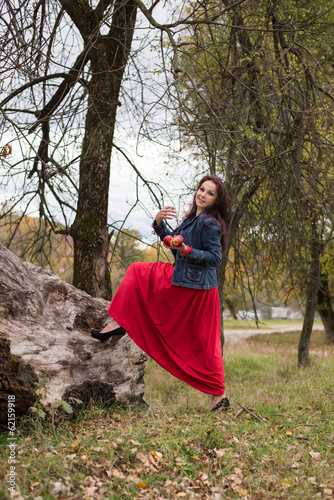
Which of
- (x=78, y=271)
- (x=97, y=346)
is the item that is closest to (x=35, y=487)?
(x=97, y=346)

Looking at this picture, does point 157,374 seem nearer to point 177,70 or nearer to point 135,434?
point 135,434

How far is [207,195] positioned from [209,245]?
1.81 ft

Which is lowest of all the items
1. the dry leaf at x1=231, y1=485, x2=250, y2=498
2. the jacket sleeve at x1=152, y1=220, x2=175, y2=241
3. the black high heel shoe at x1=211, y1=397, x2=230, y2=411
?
the dry leaf at x1=231, y1=485, x2=250, y2=498

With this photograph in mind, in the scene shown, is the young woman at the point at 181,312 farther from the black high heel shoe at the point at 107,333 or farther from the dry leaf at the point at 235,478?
the dry leaf at the point at 235,478

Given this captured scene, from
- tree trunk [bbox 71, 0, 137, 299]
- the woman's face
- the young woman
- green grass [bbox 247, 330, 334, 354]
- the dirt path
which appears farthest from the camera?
the dirt path

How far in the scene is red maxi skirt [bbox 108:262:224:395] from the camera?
4.08m

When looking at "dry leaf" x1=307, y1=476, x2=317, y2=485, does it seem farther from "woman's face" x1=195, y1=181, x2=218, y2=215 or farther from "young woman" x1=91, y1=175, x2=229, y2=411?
"woman's face" x1=195, y1=181, x2=218, y2=215

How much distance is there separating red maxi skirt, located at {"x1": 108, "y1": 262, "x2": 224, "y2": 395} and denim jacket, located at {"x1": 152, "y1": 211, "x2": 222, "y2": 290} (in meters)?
0.12

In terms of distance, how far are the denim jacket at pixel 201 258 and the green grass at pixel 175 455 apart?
4.11 ft

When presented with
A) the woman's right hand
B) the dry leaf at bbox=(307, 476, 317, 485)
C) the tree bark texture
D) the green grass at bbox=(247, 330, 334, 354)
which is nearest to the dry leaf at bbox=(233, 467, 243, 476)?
the dry leaf at bbox=(307, 476, 317, 485)

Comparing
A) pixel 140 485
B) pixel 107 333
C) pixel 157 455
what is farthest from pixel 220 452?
pixel 107 333

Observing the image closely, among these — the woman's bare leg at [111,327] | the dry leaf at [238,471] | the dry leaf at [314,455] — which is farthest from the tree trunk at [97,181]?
the dry leaf at [314,455]

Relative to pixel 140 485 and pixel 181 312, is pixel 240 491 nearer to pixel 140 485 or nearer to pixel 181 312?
pixel 140 485

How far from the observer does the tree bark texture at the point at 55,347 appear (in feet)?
10.8
